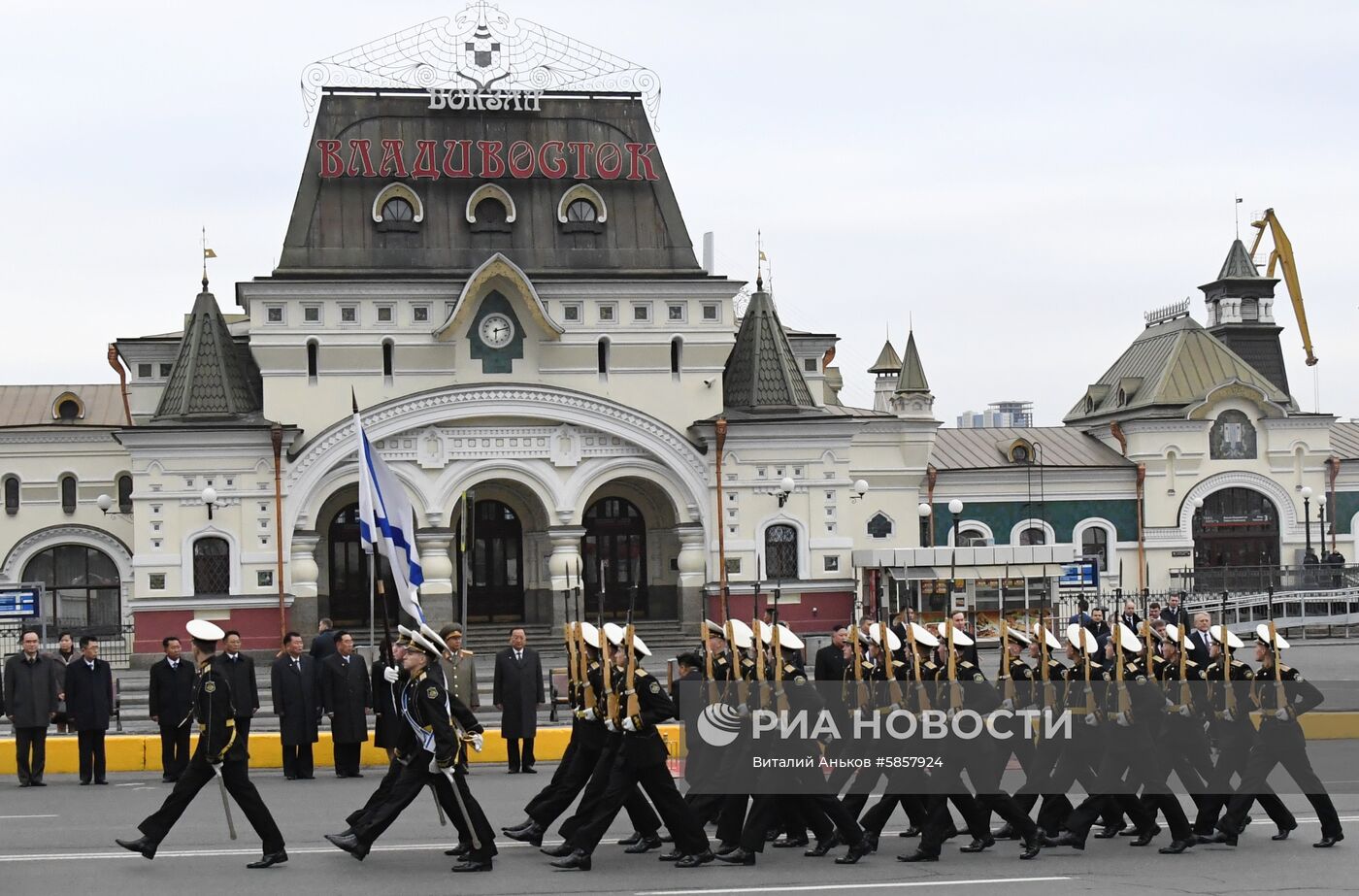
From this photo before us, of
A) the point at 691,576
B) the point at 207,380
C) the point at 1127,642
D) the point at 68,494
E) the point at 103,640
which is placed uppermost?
the point at 207,380

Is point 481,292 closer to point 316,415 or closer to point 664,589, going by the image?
point 316,415

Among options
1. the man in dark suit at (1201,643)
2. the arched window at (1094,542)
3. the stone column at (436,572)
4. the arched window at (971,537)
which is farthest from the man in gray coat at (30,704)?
the arched window at (1094,542)

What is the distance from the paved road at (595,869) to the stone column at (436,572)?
23.4 m

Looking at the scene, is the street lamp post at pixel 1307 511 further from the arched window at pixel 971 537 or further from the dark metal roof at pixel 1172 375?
the arched window at pixel 971 537

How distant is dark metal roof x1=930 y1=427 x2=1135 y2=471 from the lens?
172ft

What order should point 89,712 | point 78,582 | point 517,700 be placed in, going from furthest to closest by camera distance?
→ 1. point 78,582
2. point 517,700
3. point 89,712

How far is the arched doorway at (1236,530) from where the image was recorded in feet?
172

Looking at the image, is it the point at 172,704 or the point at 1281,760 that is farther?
the point at 172,704

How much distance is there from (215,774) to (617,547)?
30058mm

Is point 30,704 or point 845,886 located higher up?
point 30,704

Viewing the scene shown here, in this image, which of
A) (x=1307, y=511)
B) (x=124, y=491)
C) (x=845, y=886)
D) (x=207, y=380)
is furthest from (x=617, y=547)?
(x=845, y=886)

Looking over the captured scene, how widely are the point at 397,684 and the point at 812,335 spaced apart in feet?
114

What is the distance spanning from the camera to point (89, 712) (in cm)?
2098

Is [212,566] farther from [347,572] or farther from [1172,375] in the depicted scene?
[1172,375]
